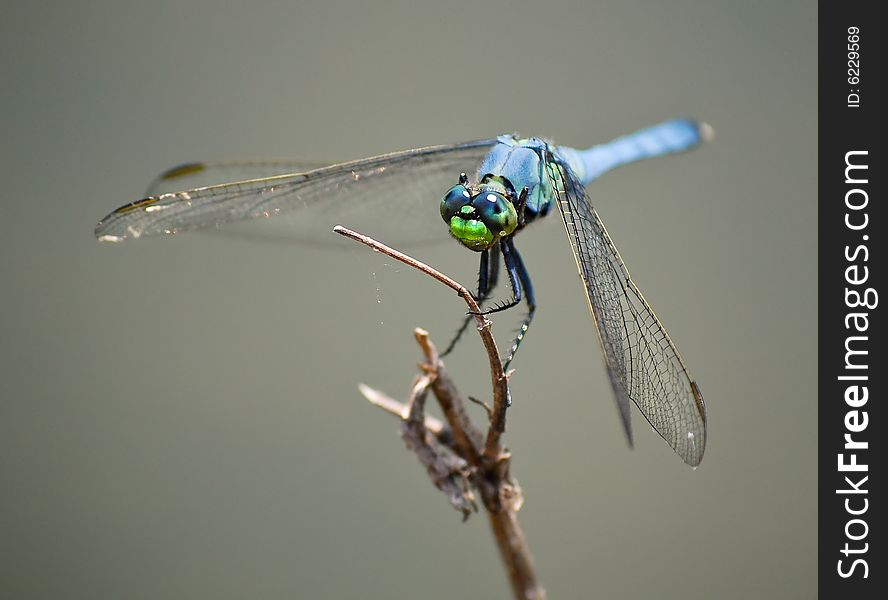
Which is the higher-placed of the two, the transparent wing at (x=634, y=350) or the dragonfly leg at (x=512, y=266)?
the dragonfly leg at (x=512, y=266)

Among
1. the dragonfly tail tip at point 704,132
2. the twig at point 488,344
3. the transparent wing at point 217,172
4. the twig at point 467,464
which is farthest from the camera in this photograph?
the dragonfly tail tip at point 704,132

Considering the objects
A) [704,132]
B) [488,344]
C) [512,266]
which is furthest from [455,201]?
[704,132]

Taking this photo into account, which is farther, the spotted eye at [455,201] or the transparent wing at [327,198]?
the transparent wing at [327,198]

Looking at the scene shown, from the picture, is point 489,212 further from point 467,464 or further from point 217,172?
point 217,172

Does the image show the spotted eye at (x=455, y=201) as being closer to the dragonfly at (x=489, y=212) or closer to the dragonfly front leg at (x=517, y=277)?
the dragonfly at (x=489, y=212)

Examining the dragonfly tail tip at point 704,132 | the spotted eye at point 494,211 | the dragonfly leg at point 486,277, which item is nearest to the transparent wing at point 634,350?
the spotted eye at point 494,211
